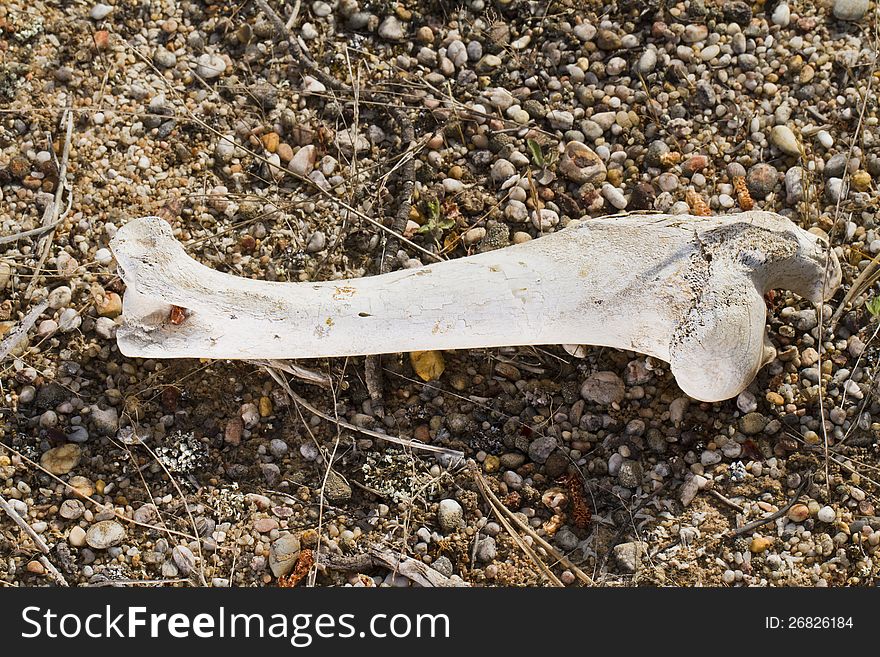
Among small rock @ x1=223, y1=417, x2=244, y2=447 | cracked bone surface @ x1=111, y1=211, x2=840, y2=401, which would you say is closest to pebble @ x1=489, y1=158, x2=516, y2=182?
cracked bone surface @ x1=111, y1=211, x2=840, y2=401

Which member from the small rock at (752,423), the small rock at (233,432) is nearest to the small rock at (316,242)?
the small rock at (233,432)

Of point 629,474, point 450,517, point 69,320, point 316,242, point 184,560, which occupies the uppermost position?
point 316,242

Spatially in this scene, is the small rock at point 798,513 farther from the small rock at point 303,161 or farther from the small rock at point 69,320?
the small rock at point 69,320

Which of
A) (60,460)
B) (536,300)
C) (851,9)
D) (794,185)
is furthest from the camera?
(851,9)

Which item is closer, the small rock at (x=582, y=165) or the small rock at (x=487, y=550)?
the small rock at (x=487, y=550)

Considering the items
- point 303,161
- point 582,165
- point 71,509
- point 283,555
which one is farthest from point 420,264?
point 71,509

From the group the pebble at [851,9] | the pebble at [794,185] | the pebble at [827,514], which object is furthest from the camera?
the pebble at [851,9]

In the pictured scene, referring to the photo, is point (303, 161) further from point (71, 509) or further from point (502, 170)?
point (71, 509)
